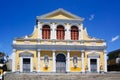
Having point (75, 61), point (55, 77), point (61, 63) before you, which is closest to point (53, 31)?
point (61, 63)

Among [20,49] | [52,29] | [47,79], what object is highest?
[52,29]

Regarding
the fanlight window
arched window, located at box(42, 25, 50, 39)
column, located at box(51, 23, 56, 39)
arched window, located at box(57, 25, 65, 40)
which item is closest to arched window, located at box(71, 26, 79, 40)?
arched window, located at box(57, 25, 65, 40)

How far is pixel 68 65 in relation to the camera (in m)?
50.2

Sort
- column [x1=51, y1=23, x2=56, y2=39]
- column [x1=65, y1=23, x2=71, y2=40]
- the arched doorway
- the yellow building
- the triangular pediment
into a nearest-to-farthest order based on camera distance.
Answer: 1. the yellow building
2. the arched doorway
3. column [x1=51, y1=23, x2=56, y2=39]
4. column [x1=65, y1=23, x2=71, y2=40]
5. the triangular pediment

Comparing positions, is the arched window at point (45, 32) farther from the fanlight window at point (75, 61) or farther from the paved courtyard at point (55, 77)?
the paved courtyard at point (55, 77)

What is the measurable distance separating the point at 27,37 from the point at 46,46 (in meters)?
3.27

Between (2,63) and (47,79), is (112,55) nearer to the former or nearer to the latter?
(2,63)

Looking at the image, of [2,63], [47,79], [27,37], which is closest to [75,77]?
[47,79]

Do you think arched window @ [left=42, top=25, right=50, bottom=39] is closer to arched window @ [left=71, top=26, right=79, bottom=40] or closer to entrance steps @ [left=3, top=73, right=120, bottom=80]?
arched window @ [left=71, top=26, right=79, bottom=40]

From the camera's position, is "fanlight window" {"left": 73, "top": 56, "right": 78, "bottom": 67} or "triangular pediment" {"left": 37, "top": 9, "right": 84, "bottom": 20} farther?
"triangular pediment" {"left": 37, "top": 9, "right": 84, "bottom": 20}

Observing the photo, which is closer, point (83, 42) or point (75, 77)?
point (75, 77)

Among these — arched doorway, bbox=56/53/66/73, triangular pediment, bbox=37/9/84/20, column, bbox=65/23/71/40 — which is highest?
triangular pediment, bbox=37/9/84/20

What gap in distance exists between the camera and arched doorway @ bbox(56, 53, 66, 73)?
50531 mm

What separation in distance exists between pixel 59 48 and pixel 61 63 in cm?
240
